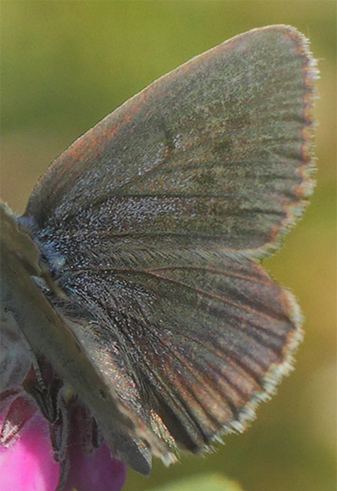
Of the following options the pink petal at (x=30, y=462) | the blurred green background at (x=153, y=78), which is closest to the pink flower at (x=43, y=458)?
the pink petal at (x=30, y=462)

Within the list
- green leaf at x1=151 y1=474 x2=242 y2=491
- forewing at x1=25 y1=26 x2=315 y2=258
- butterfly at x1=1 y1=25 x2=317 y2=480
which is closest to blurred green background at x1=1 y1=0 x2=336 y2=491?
green leaf at x1=151 y1=474 x2=242 y2=491

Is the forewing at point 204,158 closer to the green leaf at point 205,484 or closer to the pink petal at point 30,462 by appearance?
the pink petal at point 30,462

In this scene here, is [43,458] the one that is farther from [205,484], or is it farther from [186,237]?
[205,484]

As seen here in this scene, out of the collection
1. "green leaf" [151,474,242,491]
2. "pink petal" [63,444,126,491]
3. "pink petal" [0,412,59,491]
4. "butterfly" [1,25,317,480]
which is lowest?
"green leaf" [151,474,242,491]

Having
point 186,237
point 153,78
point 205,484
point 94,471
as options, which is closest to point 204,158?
point 186,237

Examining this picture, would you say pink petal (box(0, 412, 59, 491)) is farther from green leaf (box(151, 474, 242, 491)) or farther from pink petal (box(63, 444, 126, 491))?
green leaf (box(151, 474, 242, 491))
